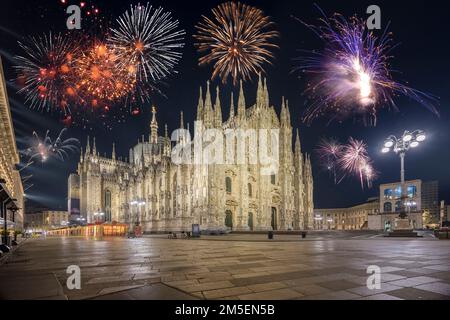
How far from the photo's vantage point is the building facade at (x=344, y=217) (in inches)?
3607

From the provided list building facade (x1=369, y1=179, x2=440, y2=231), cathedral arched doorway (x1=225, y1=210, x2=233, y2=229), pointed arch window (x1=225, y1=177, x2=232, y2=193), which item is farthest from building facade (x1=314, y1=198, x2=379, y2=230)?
pointed arch window (x1=225, y1=177, x2=232, y2=193)

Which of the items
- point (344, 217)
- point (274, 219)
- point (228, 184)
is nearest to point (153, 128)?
point (228, 184)

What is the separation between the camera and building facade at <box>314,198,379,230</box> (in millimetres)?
91625

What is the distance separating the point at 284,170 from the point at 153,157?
2933 cm

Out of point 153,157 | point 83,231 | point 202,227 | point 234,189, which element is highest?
point 153,157

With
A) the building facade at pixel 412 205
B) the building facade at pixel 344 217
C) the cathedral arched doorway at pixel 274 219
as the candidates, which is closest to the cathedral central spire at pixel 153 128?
the cathedral arched doorway at pixel 274 219

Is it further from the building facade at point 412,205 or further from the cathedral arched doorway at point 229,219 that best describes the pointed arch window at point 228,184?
the building facade at point 412,205

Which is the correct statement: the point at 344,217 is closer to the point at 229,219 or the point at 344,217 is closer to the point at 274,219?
the point at 274,219

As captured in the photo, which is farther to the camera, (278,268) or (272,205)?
(272,205)

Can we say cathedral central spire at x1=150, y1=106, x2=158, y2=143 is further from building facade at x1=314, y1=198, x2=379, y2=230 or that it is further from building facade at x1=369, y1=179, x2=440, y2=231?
building facade at x1=369, y1=179, x2=440, y2=231
